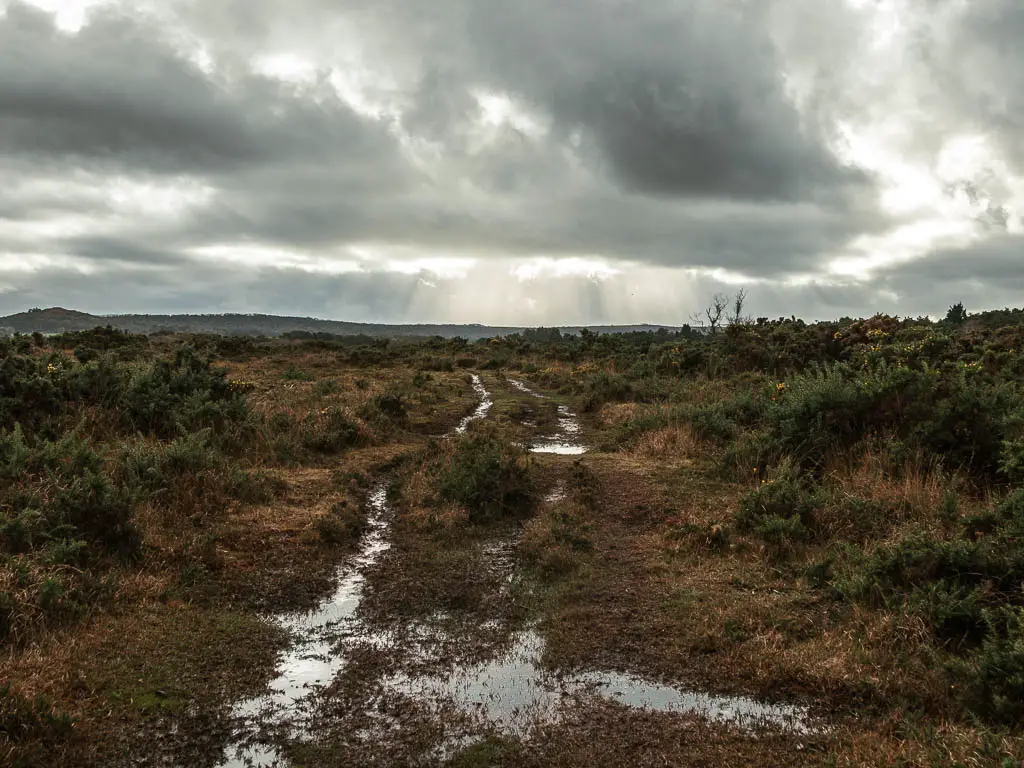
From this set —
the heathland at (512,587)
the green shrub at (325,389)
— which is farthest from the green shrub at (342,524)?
the green shrub at (325,389)

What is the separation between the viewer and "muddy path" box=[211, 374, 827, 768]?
15.0 ft

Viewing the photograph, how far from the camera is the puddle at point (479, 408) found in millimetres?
18672

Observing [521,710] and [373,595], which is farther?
[373,595]

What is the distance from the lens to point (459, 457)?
12.0m

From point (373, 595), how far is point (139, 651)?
7.65 feet

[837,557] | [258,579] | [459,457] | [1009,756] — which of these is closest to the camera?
[1009,756]

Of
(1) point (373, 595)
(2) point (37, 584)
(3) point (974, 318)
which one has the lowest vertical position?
(1) point (373, 595)

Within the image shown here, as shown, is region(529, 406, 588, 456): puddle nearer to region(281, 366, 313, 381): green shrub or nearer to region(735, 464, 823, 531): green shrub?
region(735, 464, 823, 531): green shrub

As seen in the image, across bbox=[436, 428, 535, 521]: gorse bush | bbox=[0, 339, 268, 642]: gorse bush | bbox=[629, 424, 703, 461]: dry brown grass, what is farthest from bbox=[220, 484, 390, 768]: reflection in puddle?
bbox=[629, 424, 703, 461]: dry brown grass

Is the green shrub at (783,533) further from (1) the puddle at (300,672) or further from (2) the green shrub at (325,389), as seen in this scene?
(2) the green shrub at (325,389)

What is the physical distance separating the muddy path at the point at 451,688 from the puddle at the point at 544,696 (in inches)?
0.5

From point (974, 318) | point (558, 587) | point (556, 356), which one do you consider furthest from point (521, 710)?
point (974, 318)

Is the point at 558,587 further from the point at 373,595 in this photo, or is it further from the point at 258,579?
the point at 258,579

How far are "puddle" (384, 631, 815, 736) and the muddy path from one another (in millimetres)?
14
